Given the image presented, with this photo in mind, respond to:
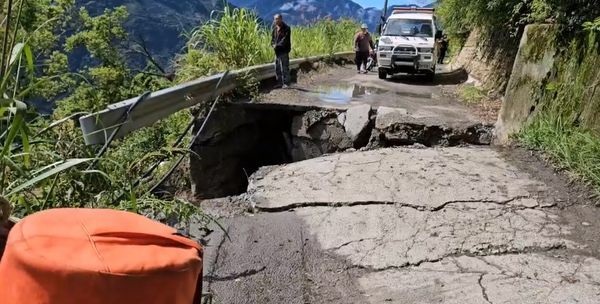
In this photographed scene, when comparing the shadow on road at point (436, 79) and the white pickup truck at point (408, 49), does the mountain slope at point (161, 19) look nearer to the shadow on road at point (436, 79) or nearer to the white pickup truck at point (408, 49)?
the white pickup truck at point (408, 49)

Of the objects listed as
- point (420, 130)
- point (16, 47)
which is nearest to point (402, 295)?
point (16, 47)

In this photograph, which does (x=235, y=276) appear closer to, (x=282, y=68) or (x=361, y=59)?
(x=282, y=68)

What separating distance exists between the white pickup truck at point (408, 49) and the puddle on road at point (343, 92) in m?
2.91

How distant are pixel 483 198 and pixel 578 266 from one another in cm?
134

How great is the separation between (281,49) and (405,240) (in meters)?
7.88

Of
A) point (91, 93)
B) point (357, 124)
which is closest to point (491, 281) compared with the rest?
point (91, 93)

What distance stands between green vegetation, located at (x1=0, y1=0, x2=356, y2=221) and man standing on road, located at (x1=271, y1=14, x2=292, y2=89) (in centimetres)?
46

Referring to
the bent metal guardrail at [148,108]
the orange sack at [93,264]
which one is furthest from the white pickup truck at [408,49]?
the orange sack at [93,264]

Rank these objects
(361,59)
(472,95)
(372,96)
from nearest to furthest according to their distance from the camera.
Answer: (372,96), (472,95), (361,59)

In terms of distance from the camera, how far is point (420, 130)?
8000 mm

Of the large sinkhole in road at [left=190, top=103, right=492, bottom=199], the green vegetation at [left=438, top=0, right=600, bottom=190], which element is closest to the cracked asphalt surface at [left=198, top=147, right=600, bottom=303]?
the green vegetation at [left=438, top=0, right=600, bottom=190]

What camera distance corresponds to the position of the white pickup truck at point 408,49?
16.7m

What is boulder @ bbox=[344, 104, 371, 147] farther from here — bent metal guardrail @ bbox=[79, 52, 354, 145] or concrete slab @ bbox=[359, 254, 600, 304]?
concrete slab @ bbox=[359, 254, 600, 304]

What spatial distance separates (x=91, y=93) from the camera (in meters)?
3.60
